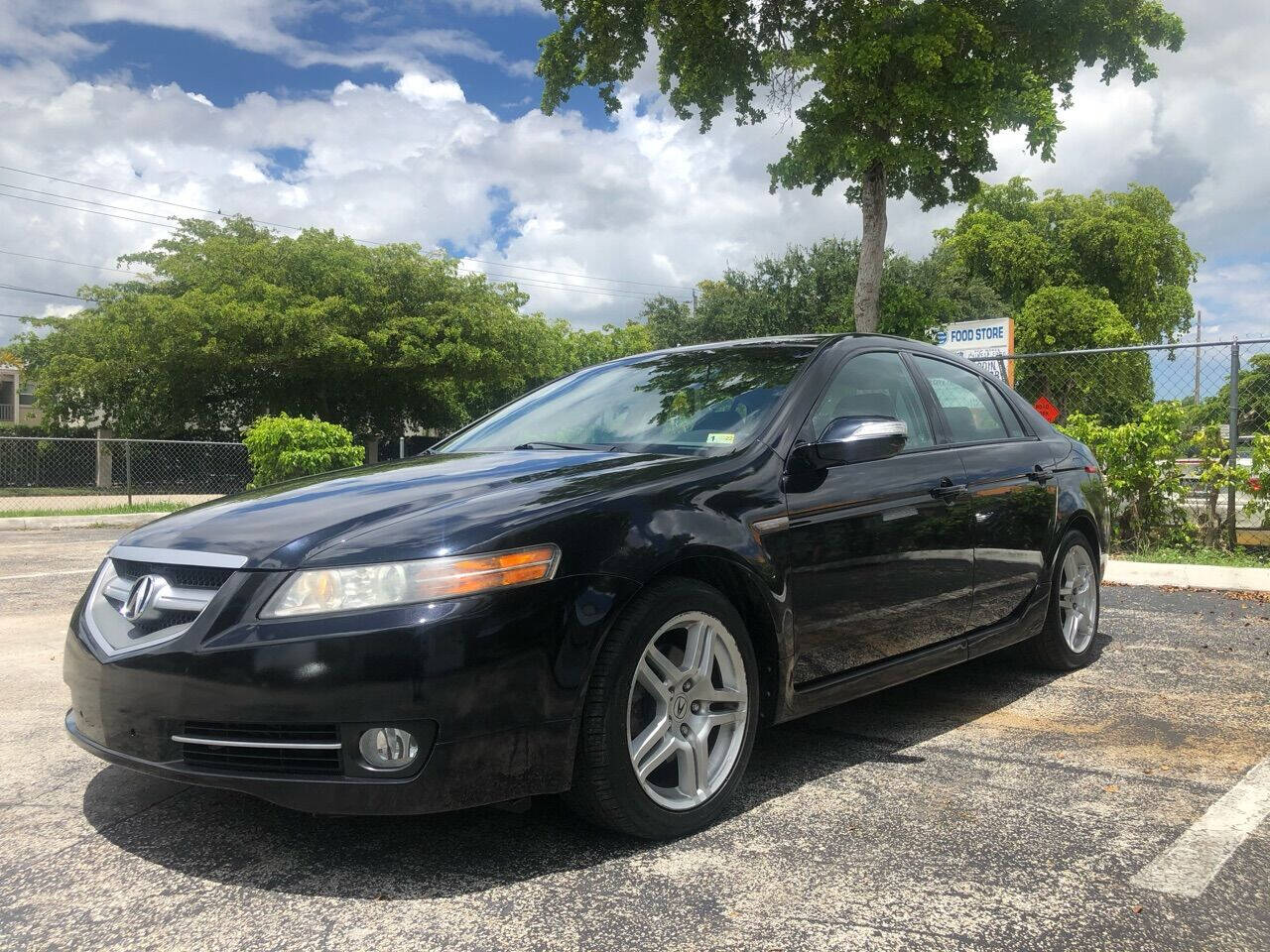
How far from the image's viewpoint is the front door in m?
3.37

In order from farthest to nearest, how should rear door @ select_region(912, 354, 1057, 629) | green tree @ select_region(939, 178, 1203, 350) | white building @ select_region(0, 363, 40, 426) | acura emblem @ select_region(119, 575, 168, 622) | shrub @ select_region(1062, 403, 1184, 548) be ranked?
white building @ select_region(0, 363, 40, 426), green tree @ select_region(939, 178, 1203, 350), shrub @ select_region(1062, 403, 1184, 548), rear door @ select_region(912, 354, 1057, 629), acura emblem @ select_region(119, 575, 168, 622)

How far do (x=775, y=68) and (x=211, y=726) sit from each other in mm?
14753

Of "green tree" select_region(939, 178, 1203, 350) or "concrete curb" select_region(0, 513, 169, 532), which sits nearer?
"concrete curb" select_region(0, 513, 169, 532)

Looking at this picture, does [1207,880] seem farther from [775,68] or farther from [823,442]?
[775,68]

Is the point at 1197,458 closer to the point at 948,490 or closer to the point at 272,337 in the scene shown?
the point at 948,490

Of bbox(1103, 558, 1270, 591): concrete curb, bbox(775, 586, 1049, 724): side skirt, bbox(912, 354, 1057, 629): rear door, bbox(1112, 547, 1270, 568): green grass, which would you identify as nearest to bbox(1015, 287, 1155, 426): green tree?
bbox(1112, 547, 1270, 568): green grass

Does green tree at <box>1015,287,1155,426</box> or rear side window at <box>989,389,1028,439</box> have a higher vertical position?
green tree at <box>1015,287,1155,426</box>

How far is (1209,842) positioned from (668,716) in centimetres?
157

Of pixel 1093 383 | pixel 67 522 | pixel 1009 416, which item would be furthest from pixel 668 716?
pixel 67 522

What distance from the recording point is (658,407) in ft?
12.7

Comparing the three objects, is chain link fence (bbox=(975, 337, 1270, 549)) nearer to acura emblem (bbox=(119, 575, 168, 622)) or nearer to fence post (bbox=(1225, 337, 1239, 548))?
fence post (bbox=(1225, 337, 1239, 548))

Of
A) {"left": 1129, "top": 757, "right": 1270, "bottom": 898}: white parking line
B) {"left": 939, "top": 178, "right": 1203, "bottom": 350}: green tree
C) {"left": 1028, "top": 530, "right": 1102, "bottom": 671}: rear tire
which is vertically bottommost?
{"left": 1129, "top": 757, "right": 1270, "bottom": 898}: white parking line

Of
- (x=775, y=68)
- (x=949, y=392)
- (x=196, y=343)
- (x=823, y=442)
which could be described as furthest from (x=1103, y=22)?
(x=196, y=343)

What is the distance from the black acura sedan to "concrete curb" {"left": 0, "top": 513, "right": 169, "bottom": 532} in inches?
558
